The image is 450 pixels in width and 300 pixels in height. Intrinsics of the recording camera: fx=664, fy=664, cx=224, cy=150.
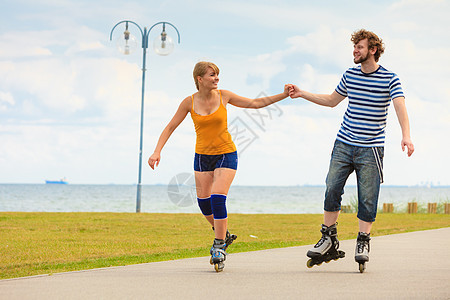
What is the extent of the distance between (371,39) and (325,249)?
198cm

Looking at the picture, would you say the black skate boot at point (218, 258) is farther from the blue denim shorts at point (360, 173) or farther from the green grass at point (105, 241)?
the green grass at point (105, 241)

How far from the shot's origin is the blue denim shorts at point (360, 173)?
5988 mm

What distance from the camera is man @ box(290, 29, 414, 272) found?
599 centimetres

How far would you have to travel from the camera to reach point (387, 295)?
190 inches

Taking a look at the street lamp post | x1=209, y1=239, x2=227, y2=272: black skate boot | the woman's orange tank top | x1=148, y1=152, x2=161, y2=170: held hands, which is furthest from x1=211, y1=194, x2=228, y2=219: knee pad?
the street lamp post

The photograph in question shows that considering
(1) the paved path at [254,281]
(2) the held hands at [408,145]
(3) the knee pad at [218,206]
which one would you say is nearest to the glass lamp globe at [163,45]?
(1) the paved path at [254,281]

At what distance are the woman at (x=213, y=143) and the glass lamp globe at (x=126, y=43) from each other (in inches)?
610

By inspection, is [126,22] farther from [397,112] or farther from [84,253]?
[397,112]

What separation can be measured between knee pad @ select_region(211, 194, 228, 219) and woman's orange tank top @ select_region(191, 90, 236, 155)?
427mm

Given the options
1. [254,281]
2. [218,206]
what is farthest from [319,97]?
[254,281]

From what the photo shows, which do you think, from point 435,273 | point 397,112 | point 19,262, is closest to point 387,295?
point 435,273

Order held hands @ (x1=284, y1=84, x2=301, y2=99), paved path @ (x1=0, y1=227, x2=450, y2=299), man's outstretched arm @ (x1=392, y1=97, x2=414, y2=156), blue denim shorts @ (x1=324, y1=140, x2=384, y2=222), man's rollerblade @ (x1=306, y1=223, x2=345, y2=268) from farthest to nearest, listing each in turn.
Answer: held hands @ (x1=284, y1=84, x2=301, y2=99) < man's rollerblade @ (x1=306, y1=223, x2=345, y2=268) < blue denim shorts @ (x1=324, y1=140, x2=384, y2=222) < man's outstretched arm @ (x1=392, y1=97, x2=414, y2=156) < paved path @ (x1=0, y1=227, x2=450, y2=299)

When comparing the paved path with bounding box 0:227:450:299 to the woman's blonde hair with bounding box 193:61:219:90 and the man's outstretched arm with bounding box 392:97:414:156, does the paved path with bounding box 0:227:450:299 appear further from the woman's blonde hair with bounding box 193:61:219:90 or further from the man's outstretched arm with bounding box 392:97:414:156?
the woman's blonde hair with bounding box 193:61:219:90

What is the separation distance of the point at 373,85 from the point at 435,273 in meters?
1.79
